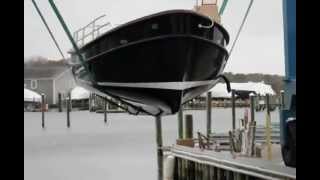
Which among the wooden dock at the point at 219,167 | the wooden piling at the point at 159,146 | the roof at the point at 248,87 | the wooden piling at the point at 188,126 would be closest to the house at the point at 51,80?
the wooden piling at the point at 159,146

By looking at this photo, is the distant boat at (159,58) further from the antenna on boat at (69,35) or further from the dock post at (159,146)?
the dock post at (159,146)

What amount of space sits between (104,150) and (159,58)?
15.3ft

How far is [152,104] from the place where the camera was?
2.55 metres

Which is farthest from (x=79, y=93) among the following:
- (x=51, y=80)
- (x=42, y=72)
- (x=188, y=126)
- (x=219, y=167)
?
(x=188, y=126)

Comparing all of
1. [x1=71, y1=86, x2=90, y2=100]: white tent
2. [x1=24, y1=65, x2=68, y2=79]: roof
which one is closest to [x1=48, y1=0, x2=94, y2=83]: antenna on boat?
[x1=24, y1=65, x2=68, y2=79]: roof

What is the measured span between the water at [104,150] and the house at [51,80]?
6.47 ft

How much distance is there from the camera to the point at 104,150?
22.7ft

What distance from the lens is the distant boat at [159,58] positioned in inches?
92.3

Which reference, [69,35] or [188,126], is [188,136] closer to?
[188,126]

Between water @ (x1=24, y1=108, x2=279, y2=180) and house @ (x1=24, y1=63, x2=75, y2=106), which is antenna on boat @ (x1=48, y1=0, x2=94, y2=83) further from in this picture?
water @ (x1=24, y1=108, x2=279, y2=180)

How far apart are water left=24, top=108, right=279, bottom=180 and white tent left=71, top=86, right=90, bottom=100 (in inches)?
64.4
